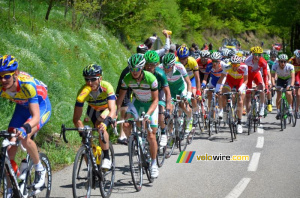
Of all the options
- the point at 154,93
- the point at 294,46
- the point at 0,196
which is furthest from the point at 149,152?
the point at 294,46

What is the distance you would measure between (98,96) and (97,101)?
0.12m

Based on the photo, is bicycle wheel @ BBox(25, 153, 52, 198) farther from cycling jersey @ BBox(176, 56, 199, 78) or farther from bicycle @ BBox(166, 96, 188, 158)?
cycling jersey @ BBox(176, 56, 199, 78)

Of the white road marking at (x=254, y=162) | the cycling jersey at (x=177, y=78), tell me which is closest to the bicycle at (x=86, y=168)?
the white road marking at (x=254, y=162)

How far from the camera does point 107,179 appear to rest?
7320mm

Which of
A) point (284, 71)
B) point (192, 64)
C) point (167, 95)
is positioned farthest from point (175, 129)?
point (284, 71)

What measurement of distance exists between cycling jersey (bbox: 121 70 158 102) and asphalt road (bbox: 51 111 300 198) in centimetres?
146

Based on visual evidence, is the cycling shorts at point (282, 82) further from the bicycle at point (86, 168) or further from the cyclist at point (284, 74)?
the bicycle at point (86, 168)

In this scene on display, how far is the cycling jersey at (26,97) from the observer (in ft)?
19.9

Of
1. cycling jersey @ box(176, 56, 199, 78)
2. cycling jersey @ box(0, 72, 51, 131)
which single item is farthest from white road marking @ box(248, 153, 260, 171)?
cycling jersey @ box(0, 72, 51, 131)

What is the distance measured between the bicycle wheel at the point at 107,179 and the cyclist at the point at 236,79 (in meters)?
6.00

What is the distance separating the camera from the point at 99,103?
746 cm

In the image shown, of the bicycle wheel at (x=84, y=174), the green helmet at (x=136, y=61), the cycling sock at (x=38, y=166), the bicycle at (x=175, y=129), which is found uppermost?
the green helmet at (x=136, y=61)

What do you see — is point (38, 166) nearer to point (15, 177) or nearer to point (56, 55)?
point (15, 177)

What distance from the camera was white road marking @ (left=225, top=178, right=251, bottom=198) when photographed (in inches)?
292
